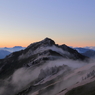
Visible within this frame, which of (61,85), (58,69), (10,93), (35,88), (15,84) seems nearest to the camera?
(61,85)

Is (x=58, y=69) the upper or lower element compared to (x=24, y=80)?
lower

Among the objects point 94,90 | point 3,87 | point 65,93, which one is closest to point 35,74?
point 3,87

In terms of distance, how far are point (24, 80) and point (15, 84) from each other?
12.7 metres

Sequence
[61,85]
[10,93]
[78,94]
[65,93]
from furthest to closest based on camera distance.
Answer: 1. [10,93]
2. [61,85]
3. [65,93]
4. [78,94]

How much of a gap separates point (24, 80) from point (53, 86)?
3101 inches

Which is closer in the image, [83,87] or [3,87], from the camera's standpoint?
[83,87]

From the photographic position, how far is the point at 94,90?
2697 inches

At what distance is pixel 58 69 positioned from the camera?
152 metres

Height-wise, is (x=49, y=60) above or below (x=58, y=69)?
above

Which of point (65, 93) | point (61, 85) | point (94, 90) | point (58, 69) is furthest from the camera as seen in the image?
point (58, 69)

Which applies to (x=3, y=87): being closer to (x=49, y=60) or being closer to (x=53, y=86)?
(x=49, y=60)

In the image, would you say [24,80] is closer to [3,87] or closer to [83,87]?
[3,87]

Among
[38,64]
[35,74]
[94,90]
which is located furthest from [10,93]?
[94,90]

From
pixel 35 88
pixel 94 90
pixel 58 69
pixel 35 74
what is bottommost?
pixel 94 90
